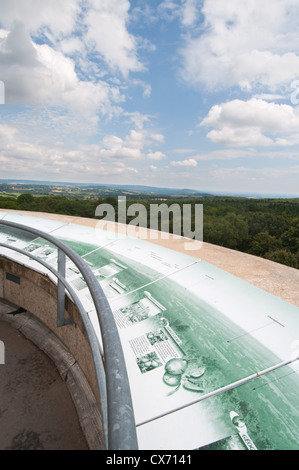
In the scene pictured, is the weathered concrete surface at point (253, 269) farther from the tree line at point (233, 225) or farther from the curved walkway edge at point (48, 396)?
the tree line at point (233, 225)

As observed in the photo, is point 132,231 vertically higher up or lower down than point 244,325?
higher up

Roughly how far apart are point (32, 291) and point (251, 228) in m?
30.3

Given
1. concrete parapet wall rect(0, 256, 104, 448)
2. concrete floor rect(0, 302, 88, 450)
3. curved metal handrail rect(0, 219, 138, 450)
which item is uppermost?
curved metal handrail rect(0, 219, 138, 450)

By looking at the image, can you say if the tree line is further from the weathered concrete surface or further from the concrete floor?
the concrete floor

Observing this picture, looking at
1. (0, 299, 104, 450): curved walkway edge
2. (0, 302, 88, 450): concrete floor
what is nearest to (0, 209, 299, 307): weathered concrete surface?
(0, 299, 104, 450): curved walkway edge

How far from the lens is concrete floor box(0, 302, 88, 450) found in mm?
2129

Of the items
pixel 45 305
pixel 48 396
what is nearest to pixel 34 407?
pixel 48 396

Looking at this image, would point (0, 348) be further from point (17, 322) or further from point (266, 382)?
point (266, 382)

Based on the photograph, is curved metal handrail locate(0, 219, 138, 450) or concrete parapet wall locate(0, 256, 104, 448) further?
concrete parapet wall locate(0, 256, 104, 448)

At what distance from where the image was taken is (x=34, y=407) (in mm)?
2414

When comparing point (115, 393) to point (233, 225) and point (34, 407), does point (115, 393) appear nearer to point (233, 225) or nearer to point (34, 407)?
point (34, 407)

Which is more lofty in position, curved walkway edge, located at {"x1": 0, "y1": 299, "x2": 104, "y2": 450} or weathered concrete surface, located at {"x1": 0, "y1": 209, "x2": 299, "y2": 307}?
weathered concrete surface, located at {"x1": 0, "y1": 209, "x2": 299, "y2": 307}
